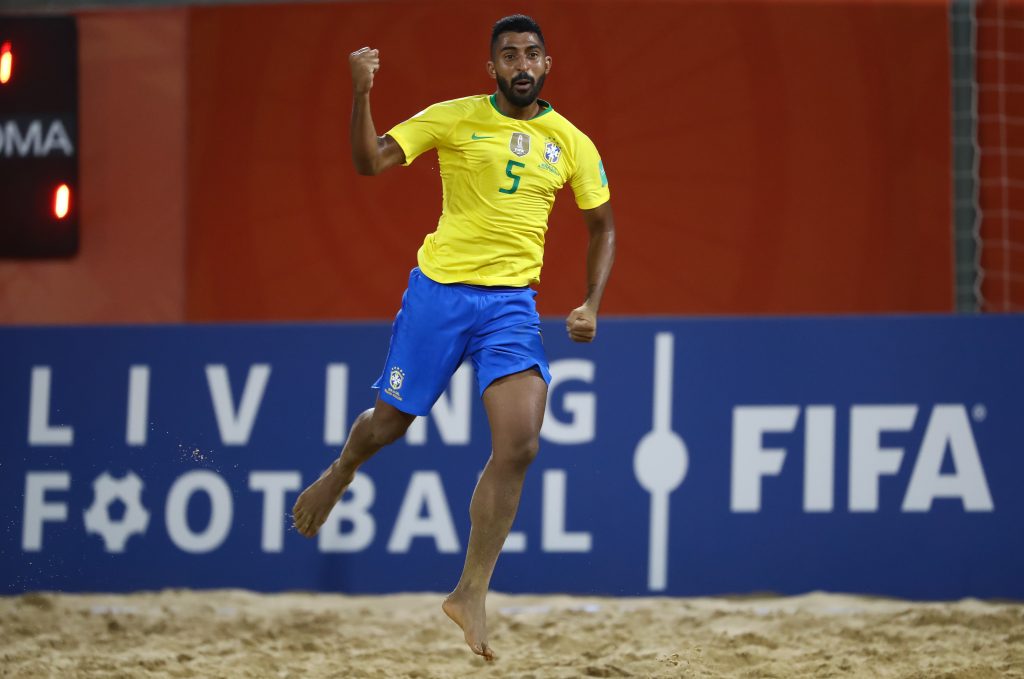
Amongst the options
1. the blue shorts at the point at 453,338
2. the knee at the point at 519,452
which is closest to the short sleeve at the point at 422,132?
the blue shorts at the point at 453,338

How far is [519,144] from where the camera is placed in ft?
14.7

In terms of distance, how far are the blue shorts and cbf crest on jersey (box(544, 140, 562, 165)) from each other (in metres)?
0.44

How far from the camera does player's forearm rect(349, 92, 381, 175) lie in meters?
4.21

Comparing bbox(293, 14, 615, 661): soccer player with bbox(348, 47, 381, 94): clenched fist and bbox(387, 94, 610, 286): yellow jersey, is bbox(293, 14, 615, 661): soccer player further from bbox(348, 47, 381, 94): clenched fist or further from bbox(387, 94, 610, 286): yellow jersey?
bbox(348, 47, 381, 94): clenched fist

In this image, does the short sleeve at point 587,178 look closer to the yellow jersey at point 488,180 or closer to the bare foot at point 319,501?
the yellow jersey at point 488,180

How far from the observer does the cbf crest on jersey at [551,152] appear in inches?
178

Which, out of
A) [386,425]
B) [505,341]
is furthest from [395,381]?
[505,341]

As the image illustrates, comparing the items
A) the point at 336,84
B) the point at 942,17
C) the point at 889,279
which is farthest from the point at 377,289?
the point at 942,17

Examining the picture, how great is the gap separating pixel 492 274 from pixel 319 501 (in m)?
1.03

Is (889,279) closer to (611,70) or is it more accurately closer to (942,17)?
(942,17)

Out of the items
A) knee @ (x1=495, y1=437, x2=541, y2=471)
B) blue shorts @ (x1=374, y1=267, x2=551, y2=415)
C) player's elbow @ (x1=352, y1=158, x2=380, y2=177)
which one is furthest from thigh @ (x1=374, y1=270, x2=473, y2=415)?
player's elbow @ (x1=352, y1=158, x2=380, y2=177)

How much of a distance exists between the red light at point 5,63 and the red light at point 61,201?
0.61 metres

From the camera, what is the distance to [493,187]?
4477 mm

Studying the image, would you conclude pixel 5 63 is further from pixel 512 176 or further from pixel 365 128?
pixel 512 176
